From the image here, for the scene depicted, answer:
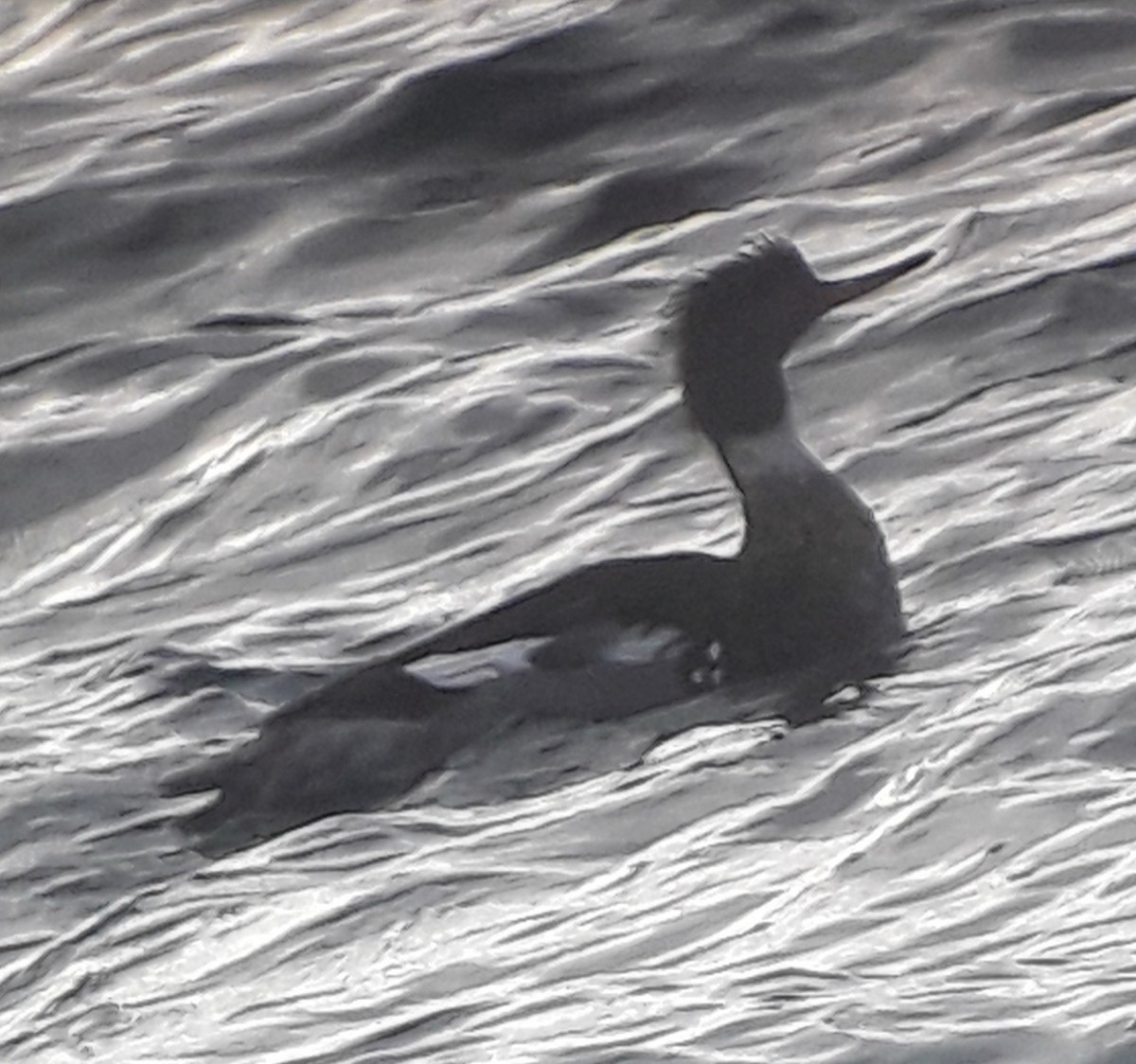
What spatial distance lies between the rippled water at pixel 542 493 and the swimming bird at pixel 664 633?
11 centimetres

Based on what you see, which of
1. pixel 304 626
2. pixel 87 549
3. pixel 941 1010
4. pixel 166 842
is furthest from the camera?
pixel 87 549

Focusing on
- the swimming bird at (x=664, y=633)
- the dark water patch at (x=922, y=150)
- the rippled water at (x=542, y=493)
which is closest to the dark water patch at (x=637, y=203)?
the rippled water at (x=542, y=493)

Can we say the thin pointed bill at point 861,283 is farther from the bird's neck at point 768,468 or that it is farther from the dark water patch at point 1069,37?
the dark water patch at point 1069,37

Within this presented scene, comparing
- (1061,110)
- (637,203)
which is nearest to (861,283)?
(637,203)

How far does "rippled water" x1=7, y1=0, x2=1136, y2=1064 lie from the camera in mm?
5809

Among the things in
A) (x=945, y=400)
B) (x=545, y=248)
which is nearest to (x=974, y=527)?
(x=945, y=400)

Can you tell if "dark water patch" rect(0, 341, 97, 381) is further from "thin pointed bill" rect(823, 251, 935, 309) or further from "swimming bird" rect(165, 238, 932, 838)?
"thin pointed bill" rect(823, 251, 935, 309)

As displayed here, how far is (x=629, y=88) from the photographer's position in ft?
35.0

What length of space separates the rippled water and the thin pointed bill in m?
0.39

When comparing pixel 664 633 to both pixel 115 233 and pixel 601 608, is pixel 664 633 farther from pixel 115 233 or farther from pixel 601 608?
pixel 115 233

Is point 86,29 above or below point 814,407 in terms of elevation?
above

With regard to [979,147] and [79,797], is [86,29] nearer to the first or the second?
[979,147]

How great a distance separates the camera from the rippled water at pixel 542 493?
5809 millimetres

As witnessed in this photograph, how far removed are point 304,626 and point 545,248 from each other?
7.67ft
